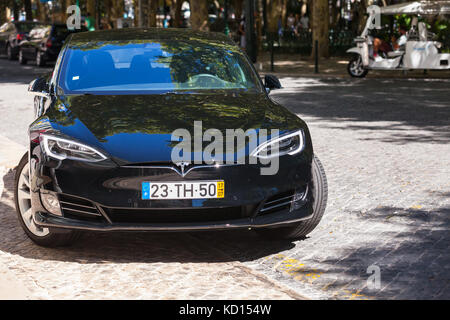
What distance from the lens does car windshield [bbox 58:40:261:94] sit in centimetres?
642

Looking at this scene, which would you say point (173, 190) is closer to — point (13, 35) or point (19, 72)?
point (19, 72)

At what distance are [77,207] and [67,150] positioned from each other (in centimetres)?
36

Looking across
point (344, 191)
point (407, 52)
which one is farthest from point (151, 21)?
point (344, 191)

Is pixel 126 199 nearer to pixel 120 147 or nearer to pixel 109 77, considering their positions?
pixel 120 147

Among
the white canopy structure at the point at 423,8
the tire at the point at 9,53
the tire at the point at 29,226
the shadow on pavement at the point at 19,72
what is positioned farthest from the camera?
the tire at the point at 9,53

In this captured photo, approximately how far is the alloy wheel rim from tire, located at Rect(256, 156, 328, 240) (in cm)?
158

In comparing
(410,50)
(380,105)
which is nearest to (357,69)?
(410,50)

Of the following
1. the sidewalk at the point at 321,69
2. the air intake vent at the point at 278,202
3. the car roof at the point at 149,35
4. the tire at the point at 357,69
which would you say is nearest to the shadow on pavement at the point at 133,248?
the air intake vent at the point at 278,202

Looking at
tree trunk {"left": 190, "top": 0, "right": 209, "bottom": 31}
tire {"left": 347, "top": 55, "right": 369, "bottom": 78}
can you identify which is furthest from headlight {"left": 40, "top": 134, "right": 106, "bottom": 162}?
tree trunk {"left": 190, "top": 0, "right": 209, "bottom": 31}

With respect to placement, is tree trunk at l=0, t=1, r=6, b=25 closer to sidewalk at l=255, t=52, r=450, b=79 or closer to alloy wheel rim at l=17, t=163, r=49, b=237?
sidewalk at l=255, t=52, r=450, b=79

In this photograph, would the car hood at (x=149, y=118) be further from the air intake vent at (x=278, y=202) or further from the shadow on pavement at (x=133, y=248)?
the shadow on pavement at (x=133, y=248)

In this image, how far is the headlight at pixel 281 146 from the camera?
5.33 meters

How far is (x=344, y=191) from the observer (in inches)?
307
